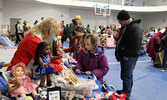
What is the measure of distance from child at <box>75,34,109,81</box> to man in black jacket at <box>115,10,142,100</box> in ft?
2.21

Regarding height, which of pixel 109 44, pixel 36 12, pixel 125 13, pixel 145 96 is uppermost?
pixel 36 12

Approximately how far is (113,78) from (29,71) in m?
2.93

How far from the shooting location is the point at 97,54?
2.17 meters

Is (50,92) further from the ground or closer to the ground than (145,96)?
further from the ground

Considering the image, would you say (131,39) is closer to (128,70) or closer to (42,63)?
(128,70)

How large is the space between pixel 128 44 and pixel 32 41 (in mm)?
1698

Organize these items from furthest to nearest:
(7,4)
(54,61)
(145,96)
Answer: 1. (7,4)
2. (145,96)
3. (54,61)

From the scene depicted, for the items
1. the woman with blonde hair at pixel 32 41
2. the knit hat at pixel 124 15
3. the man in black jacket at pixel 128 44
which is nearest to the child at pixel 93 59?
the woman with blonde hair at pixel 32 41

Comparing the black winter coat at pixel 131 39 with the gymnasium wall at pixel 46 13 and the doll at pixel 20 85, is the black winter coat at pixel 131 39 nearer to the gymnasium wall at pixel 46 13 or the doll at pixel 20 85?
the doll at pixel 20 85

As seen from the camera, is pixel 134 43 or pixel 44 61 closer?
pixel 44 61

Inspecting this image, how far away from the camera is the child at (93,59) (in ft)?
7.02

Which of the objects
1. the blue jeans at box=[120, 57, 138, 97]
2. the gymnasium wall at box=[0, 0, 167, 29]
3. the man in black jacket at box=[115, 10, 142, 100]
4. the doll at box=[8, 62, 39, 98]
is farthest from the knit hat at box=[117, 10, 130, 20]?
the gymnasium wall at box=[0, 0, 167, 29]

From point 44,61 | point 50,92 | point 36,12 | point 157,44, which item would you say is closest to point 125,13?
point 44,61

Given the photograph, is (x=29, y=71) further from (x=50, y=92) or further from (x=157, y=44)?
(x=157, y=44)
